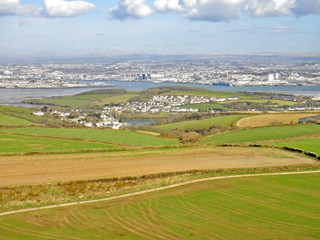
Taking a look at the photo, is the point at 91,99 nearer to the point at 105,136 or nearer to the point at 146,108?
the point at 146,108

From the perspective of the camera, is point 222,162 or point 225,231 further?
point 222,162

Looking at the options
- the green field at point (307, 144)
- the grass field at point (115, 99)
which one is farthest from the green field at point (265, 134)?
the grass field at point (115, 99)

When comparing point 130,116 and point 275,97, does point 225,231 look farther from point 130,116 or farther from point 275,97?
point 275,97

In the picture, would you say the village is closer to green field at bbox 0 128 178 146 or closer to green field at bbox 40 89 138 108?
green field at bbox 40 89 138 108

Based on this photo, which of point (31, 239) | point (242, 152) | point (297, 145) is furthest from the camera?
point (297, 145)

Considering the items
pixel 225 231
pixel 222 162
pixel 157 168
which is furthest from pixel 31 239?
pixel 222 162

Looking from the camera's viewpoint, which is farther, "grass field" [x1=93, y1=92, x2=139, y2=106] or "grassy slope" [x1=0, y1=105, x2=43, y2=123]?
"grass field" [x1=93, y1=92, x2=139, y2=106]

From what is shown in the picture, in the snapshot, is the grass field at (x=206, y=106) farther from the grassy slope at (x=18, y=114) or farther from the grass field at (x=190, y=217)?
the grass field at (x=190, y=217)

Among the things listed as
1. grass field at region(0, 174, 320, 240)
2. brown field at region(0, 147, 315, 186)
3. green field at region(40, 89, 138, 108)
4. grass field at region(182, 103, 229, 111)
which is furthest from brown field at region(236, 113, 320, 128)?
green field at region(40, 89, 138, 108)
